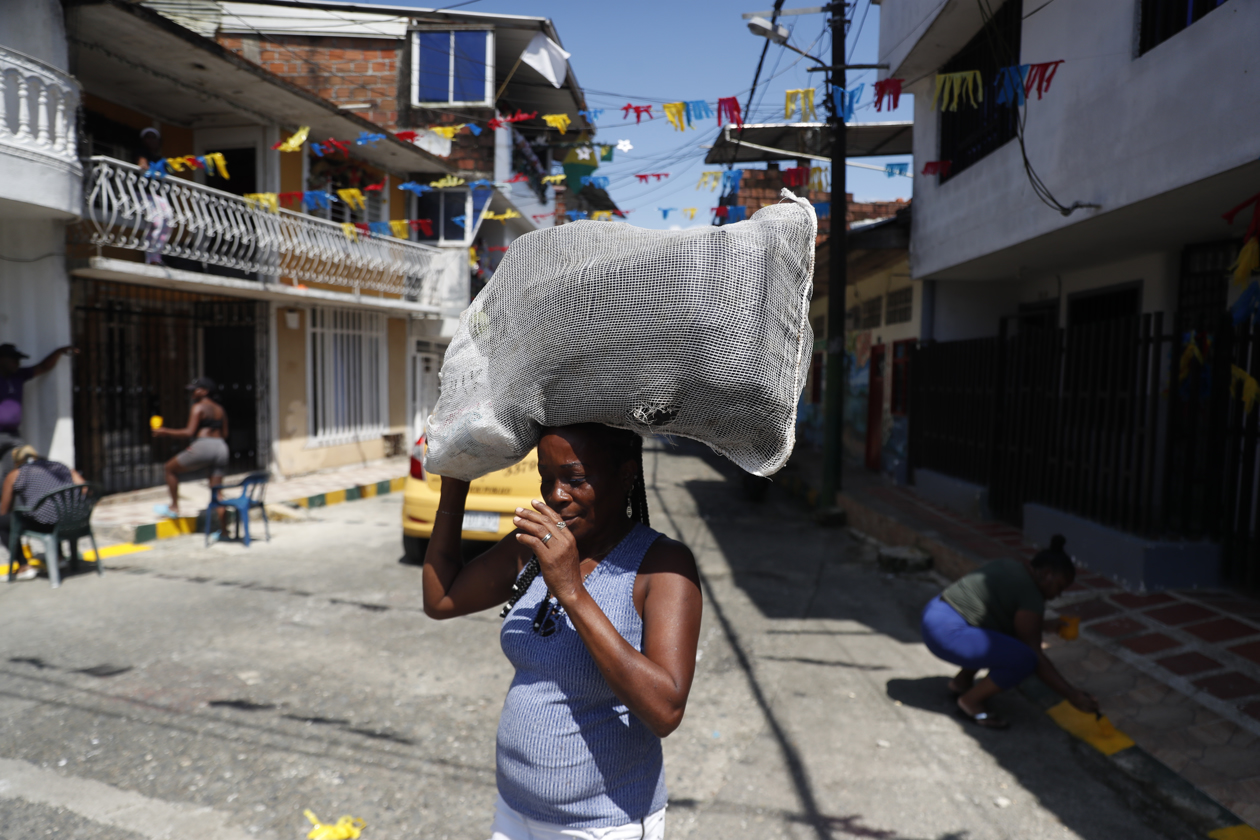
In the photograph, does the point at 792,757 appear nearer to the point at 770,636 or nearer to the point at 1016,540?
the point at 770,636

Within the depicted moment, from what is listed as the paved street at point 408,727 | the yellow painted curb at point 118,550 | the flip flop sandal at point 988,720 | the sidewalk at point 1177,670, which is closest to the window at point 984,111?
the sidewalk at point 1177,670

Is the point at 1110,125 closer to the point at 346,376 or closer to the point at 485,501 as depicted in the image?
the point at 485,501

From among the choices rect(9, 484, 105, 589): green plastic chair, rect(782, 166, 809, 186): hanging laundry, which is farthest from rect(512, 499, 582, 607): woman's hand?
rect(782, 166, 809, 186): hanging laundry

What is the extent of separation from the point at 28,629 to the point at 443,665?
2864 mm

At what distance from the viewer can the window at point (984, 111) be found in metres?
7.94

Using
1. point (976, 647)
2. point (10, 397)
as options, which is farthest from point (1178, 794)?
point (10, 397)

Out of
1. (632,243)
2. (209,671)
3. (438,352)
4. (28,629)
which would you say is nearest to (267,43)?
(438,352)

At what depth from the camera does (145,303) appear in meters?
11.1

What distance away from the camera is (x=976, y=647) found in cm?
396

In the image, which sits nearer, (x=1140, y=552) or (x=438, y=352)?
(x=1140, y=552)

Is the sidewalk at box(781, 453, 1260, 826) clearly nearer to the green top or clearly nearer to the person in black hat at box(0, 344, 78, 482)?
the green top

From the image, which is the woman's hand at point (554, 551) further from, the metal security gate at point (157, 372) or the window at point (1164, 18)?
the metal security gate at point (157, 372)

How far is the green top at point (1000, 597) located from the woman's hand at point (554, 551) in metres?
3.34

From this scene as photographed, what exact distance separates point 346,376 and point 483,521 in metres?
8.59
